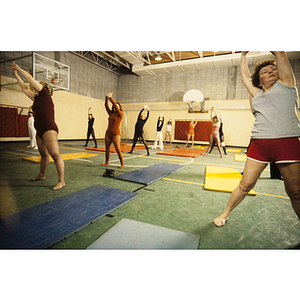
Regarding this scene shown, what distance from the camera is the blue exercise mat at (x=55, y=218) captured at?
1416mm

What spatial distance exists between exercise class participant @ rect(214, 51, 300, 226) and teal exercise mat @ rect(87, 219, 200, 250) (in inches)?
35.6

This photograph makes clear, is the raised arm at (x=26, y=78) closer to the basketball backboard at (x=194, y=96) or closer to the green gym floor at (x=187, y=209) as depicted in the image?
the green gym floor at (x=187, y=209)

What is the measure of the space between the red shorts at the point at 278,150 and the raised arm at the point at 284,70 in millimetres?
447

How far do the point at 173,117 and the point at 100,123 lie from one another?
21.8 ft

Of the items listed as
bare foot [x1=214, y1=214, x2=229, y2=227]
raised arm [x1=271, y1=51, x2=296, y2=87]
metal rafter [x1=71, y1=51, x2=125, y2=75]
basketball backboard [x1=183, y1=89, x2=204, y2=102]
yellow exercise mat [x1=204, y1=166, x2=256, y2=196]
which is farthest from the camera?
metal rafter [x1=71, y1=51, x2=125, y2=75]

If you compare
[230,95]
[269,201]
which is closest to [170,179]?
[269,201]

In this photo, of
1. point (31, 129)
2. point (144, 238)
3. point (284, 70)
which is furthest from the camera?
point (31, 129)

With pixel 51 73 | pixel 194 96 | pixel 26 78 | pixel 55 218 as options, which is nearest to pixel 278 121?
pixel 55 218

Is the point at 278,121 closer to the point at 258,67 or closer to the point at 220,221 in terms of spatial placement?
the point at 258,67

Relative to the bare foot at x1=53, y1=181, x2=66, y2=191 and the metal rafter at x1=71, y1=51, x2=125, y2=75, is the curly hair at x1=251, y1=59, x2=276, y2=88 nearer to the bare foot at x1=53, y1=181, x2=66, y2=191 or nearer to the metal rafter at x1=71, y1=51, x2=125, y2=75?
the bare foot at x1=53, y1=181, x2=66, y2=191

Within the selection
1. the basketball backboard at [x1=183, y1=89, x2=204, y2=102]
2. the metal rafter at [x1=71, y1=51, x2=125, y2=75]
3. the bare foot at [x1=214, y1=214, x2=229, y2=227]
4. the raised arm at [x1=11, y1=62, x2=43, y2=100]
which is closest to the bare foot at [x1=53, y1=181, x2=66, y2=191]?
the raised arm at [x1=11, y1=62, x2=43, y2=100]

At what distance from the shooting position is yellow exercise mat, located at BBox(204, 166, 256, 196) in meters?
2.86

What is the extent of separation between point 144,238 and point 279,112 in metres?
1.53

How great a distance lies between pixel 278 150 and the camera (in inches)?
55.4
